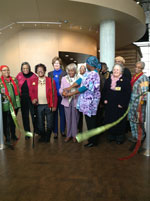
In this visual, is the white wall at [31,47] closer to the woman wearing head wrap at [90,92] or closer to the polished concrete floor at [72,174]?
the woman wearing head wrap at [90,92]

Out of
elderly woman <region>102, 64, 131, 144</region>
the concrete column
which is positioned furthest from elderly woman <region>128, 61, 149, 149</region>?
the concrete column

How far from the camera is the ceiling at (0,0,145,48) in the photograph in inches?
229

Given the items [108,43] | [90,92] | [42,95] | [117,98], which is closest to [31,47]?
[108,43]

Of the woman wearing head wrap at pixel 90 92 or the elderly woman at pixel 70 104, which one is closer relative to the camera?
the woman wearing head wrap at pixel 90 92

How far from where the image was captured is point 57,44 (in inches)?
347

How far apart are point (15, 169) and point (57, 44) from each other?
24.0 feet

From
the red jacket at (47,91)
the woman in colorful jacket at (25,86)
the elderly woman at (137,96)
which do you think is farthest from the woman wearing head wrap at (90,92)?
the woman in colorful jacket at (25,86)

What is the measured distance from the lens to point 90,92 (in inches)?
123

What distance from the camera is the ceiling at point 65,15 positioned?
5820mm

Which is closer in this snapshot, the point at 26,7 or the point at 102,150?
the point at 102,150

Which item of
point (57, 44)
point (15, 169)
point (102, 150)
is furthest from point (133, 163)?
point (57, 44)

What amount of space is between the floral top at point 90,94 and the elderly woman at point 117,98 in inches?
11.5

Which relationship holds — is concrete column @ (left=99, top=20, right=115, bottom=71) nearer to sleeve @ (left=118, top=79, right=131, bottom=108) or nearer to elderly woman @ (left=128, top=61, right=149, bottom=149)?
elderly woman @ (left=128, top=61, right=149, bottom=149)

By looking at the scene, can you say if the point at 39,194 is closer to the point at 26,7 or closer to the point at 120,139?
the point at 120,139
